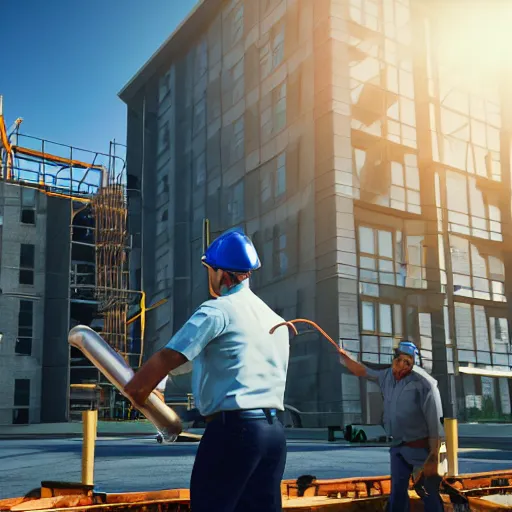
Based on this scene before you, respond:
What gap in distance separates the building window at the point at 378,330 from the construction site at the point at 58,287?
52.8 feet

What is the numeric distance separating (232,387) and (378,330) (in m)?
26.0

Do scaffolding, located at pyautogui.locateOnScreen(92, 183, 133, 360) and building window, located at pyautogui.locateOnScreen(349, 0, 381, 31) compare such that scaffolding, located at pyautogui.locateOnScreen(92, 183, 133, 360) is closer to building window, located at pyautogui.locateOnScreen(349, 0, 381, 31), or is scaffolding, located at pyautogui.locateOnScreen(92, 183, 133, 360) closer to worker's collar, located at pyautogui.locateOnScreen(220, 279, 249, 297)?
building window, located at pyautogui.locateOnScreen(349, 0, 381, 31)

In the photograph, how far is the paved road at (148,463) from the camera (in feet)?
37.8

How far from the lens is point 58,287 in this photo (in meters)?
40.4

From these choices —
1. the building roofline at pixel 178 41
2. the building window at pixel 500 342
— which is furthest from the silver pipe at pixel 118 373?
the building roofline at pixel 178 41

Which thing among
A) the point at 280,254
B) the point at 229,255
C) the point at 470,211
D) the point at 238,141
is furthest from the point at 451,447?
the point at 238,141

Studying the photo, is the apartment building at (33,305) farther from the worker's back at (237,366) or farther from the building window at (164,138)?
the worker's back at (237,366)

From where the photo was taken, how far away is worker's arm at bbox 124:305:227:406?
2986 mm

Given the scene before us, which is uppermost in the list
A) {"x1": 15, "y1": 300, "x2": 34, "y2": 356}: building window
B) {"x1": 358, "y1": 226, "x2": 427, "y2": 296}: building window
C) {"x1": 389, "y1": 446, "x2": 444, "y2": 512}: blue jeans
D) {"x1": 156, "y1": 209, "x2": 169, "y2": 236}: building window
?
{"x1": 156, "y1": 209, "x2": 169, "y2": 236}: building window

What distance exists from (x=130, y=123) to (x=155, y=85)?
167 inches

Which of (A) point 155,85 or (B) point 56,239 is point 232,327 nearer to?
(B) point 56,239

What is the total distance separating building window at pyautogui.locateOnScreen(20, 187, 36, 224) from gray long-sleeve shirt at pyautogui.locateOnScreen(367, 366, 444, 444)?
3720cm

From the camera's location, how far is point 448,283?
3080cm

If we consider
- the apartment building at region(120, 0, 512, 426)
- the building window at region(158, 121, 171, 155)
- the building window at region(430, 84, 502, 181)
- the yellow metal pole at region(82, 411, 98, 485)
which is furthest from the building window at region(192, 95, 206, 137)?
the yellow metal pole at region(82, 411, 98, 485)
